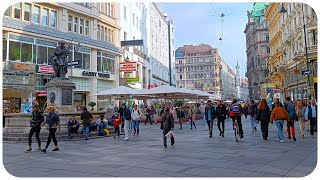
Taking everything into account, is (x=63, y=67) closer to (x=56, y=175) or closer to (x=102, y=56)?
(x=56, y=175)

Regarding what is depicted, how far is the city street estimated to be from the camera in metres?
7.37

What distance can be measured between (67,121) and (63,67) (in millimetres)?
3733

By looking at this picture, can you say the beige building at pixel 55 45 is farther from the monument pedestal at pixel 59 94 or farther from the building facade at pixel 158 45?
the building facade at pixel 158 45

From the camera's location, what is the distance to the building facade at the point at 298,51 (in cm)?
3675

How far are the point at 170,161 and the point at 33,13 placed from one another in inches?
1120

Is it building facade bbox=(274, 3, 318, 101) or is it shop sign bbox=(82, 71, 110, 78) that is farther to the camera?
shop sign bbox=(82, 71, 110, 78)

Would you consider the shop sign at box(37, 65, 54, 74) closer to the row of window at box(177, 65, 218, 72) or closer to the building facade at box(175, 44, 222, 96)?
the building facade at box(175, 44, 222, 96)

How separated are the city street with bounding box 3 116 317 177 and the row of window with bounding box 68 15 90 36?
26763 mm

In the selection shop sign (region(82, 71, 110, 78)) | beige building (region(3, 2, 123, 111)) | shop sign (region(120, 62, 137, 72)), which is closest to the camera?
beige building (region(3, 2, 123, 111))

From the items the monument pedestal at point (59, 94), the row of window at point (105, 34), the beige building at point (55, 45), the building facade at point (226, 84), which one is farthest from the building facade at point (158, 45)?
the building facade at point (226, 84)

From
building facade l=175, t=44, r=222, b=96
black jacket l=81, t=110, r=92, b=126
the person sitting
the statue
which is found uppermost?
building facade l=175, t=44, r=222, b=96

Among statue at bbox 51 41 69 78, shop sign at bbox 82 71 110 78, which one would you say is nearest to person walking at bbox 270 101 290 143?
statue at bbox 51 41 69 78

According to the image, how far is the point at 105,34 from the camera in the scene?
4247cm

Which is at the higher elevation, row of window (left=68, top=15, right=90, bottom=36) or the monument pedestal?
row of window (left=68, top=15, right=90, bottom=36)
